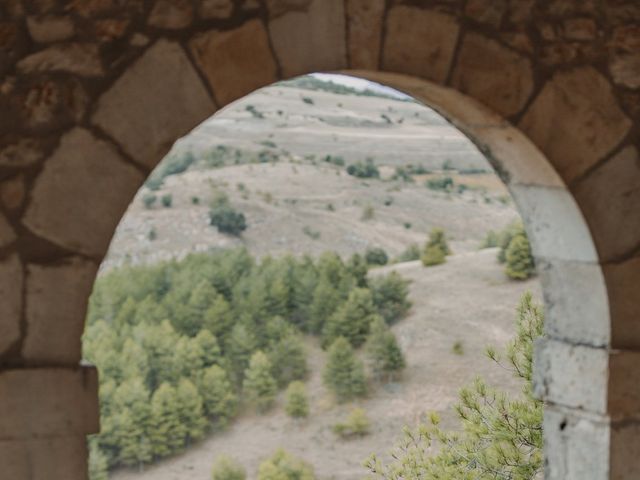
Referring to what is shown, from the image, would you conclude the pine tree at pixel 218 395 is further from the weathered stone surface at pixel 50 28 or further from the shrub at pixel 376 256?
the weathered stone surface at pixel 50 28

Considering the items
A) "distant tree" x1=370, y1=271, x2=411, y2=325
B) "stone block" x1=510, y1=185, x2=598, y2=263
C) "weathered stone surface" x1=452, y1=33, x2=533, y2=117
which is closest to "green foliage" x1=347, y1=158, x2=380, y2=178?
"distant tree" x1=370, y1=271, x2=411, y2=325

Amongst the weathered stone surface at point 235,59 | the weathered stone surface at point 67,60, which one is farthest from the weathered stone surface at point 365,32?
the weathered stone surface at point 67,60

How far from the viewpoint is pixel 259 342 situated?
939 inches

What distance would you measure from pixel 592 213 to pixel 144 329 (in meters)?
21.5

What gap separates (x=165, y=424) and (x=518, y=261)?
924 centimetres

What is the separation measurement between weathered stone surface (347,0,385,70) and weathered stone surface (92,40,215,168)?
0.41 metres

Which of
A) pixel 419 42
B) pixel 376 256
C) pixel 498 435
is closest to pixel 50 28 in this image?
pixel 419 42

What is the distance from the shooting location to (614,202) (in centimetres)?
271

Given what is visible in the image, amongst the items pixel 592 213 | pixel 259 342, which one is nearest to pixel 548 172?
pixel 592 213

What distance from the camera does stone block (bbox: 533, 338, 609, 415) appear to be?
8.99 ft

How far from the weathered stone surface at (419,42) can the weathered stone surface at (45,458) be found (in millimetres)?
1197

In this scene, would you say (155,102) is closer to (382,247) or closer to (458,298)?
(458,298)

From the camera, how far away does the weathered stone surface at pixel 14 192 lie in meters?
2.00

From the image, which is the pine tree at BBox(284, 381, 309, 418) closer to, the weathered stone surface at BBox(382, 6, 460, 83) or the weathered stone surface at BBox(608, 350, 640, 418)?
the weathered stone surface at BBox(608, 350, 640, 418)
